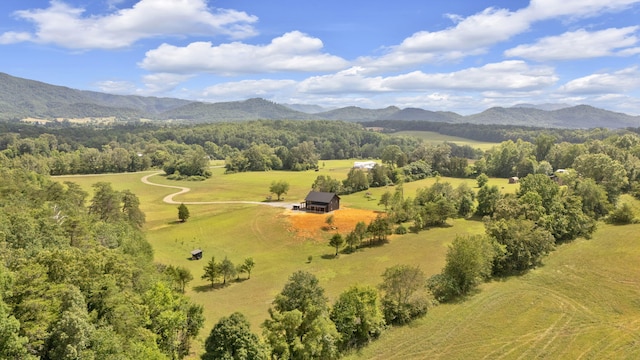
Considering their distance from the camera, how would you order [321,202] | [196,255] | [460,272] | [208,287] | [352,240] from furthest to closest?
[321,202], [352,240], [196,255], [208,287], [460,272]

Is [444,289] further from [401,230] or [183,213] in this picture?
[183,213]

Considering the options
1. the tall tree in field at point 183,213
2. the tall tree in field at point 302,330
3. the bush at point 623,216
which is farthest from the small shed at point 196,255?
the bush at point 623,216

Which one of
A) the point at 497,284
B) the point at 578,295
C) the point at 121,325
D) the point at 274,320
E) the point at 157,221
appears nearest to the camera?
the point at 121,325

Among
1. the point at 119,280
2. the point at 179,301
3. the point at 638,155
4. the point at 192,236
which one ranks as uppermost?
the point at 638,155

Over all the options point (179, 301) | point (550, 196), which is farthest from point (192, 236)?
point (550, 196)

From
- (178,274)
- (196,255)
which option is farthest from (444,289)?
(196,255)

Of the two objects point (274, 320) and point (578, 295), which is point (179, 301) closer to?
point (274, 320)
